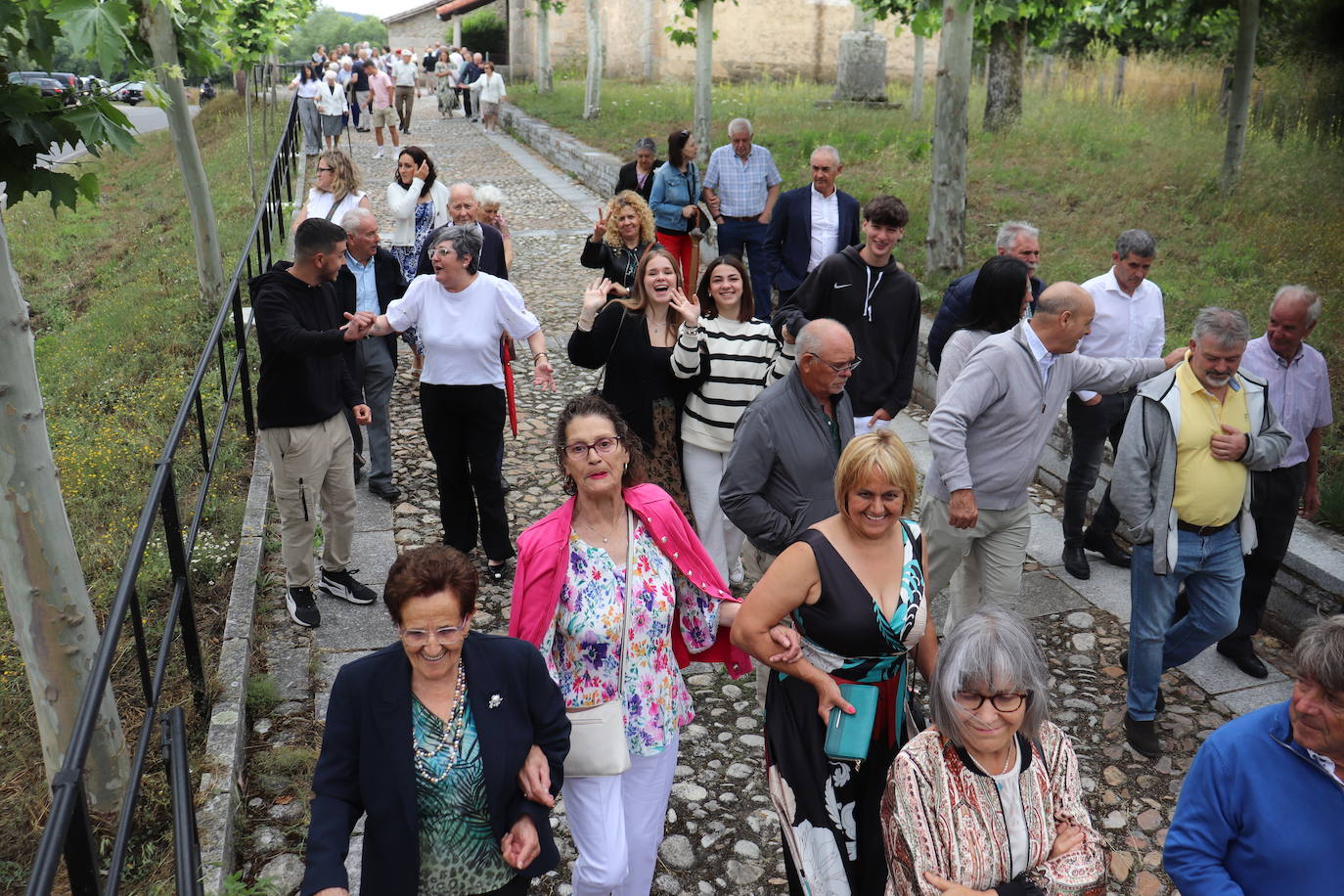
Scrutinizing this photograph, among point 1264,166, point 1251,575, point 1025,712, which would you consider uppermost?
point 1264,166

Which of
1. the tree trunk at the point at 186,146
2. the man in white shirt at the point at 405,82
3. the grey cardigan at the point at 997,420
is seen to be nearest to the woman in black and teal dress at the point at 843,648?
the grey cardigan at the point at 997,420

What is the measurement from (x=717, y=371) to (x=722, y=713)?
1653 mm

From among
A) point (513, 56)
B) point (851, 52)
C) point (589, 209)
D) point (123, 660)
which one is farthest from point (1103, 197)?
point (513, 56)

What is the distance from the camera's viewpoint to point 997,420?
15.5 ft

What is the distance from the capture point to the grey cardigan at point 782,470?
428 centimetres

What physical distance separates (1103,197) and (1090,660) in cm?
889

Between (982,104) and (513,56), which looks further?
(513,56)

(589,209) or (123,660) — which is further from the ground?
(589,209)

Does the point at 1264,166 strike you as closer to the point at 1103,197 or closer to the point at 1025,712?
the point at 1103,197

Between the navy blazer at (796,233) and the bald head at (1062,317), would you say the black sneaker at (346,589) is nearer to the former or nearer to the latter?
the bald head at (1062,317)

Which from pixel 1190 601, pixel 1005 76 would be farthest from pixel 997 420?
pixel 1005 76

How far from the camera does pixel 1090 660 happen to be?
18.4 feet

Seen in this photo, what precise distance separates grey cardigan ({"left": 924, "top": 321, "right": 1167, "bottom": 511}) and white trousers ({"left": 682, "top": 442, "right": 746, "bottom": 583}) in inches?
45.2

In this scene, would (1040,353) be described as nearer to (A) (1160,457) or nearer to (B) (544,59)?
(A) (1160,457)
